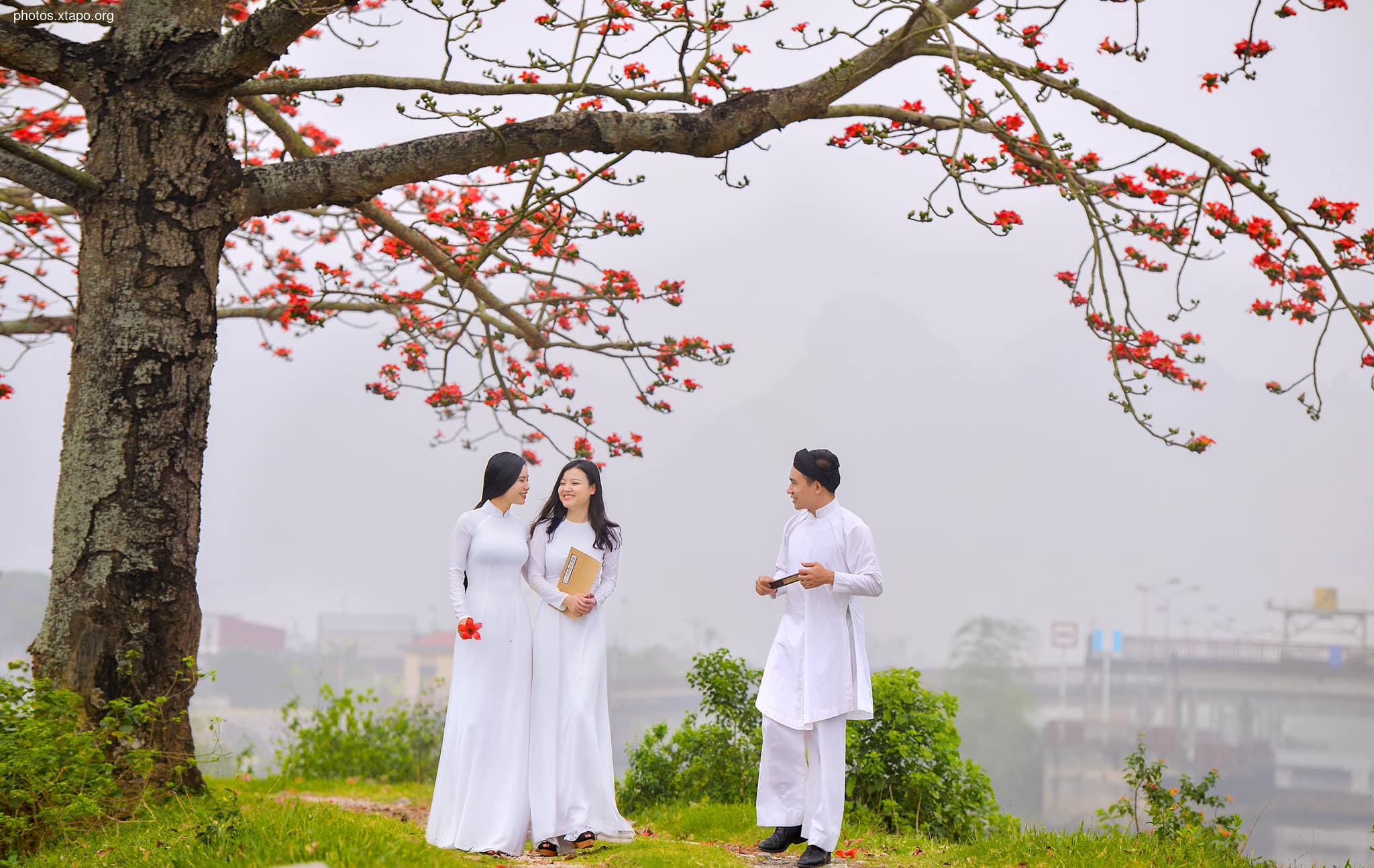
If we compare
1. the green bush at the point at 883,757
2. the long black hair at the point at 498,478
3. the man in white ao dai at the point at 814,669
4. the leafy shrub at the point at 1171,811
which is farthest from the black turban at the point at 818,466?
the leafy shrub at the point at 1171,811

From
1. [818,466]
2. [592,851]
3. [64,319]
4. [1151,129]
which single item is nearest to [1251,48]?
[1151,129]

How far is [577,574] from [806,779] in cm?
151

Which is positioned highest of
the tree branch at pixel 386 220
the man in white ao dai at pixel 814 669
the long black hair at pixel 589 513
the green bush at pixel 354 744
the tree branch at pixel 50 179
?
the tree branch at pixel 386 220

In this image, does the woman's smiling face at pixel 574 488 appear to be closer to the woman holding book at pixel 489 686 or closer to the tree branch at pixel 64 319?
the woman holding book at pixel 489 686

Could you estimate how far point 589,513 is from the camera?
580 centimetres

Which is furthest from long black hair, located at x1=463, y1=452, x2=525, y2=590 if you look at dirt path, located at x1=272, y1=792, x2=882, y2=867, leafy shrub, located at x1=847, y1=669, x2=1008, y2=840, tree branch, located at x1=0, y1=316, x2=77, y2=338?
tree branch, located at x1=0, y1=316, x2=77, y2=338

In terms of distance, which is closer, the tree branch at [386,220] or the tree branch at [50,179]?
the tree branch at [50,179]

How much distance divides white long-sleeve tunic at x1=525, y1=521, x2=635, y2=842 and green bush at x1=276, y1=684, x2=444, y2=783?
14.7 ft

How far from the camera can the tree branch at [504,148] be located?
603 cm

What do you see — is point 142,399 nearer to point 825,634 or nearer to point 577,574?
point 577,574

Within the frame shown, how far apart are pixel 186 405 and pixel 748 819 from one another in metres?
3.88

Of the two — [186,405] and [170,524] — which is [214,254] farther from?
[170,524]

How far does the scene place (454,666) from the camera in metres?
5.51

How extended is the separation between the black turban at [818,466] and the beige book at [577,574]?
1160 mm
